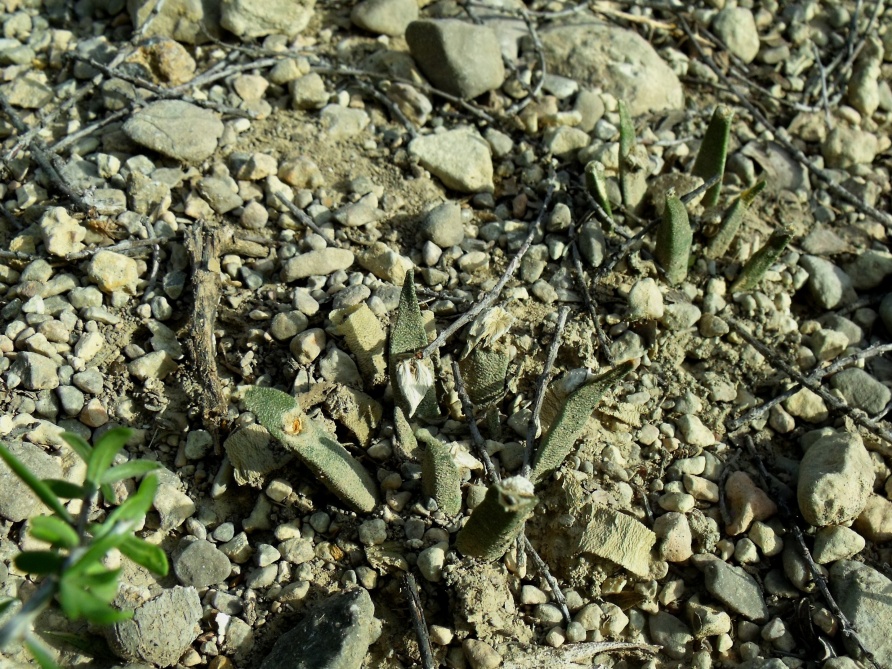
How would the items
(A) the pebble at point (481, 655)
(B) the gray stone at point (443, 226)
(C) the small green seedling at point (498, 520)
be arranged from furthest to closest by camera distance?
(B) the gray stone at point (443, 226), (A) the pebble at point (481, 655), (C) the small green seedling at point (498, 520)

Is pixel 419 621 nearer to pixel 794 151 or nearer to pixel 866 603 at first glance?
pixel 866 603

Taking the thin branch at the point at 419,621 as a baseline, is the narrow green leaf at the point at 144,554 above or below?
above

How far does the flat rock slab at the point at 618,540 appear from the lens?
2014 mm

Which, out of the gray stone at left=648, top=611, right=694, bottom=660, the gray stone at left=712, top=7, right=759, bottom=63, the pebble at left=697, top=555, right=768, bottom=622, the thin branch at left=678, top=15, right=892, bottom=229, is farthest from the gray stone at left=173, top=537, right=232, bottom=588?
the gray stone at left=712, top=7, right=759, bottom=63

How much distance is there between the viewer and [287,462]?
6.91 ft

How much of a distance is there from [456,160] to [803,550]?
1.57 metres

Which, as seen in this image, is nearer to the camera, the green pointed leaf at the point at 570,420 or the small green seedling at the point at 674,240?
the green pointed leaf at the point at 570,420

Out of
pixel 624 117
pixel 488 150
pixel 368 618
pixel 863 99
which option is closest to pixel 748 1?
pixel 863 99

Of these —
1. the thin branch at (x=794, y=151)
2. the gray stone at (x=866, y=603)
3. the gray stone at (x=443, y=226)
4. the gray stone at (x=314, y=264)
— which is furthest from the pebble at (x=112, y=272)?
the thin branch at (x=794, y=151)

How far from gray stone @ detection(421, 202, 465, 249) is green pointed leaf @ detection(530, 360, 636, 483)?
75 centimetres

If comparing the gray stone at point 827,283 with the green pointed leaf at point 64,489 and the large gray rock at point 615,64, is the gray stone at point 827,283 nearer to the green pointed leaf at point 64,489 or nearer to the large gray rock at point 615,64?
the large gray rock at point 615,64

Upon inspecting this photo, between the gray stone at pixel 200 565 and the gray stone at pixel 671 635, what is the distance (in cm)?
105

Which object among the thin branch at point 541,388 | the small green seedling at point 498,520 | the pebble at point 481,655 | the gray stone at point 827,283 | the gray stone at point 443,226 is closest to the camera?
the small green seedling at point 498,520

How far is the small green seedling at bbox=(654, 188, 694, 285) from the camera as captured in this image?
95.6 inches
